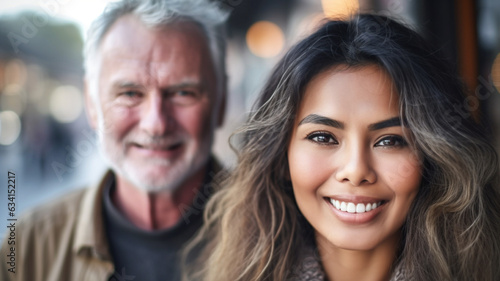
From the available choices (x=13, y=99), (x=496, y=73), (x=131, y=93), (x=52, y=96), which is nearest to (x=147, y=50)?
(x=131, y=93)

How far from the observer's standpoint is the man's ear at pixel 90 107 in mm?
1723

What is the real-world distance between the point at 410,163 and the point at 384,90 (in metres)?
0.23

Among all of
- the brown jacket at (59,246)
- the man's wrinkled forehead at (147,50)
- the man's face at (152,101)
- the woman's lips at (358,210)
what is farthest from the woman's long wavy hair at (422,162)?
the brown jacket at (59,246)

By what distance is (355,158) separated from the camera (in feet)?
4.15

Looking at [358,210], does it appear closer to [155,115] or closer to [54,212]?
[155,115]

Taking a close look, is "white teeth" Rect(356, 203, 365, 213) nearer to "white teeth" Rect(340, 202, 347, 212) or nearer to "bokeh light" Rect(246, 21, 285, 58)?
"white teeth" Rect(340, 202, 347, 212)

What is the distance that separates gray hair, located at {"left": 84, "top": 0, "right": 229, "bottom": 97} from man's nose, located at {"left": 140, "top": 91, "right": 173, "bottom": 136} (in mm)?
221

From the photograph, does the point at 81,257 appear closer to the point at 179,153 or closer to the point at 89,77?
the point at 179,153

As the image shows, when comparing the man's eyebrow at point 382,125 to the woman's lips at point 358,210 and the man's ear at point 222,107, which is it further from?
the man's ear at point 222,107

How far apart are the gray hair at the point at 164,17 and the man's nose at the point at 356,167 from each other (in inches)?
27.4

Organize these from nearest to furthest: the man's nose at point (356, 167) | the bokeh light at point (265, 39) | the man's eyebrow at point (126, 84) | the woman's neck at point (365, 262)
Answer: the man's nose at point (356, 167) < the woman's neck at point (365, 262) < the man's eyebrow at point (126, 84) < the bokeh light at point (265, 39)

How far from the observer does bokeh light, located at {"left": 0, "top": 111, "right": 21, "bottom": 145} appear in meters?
1.70

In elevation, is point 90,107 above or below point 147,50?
below

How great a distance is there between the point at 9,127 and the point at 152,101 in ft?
1.86
